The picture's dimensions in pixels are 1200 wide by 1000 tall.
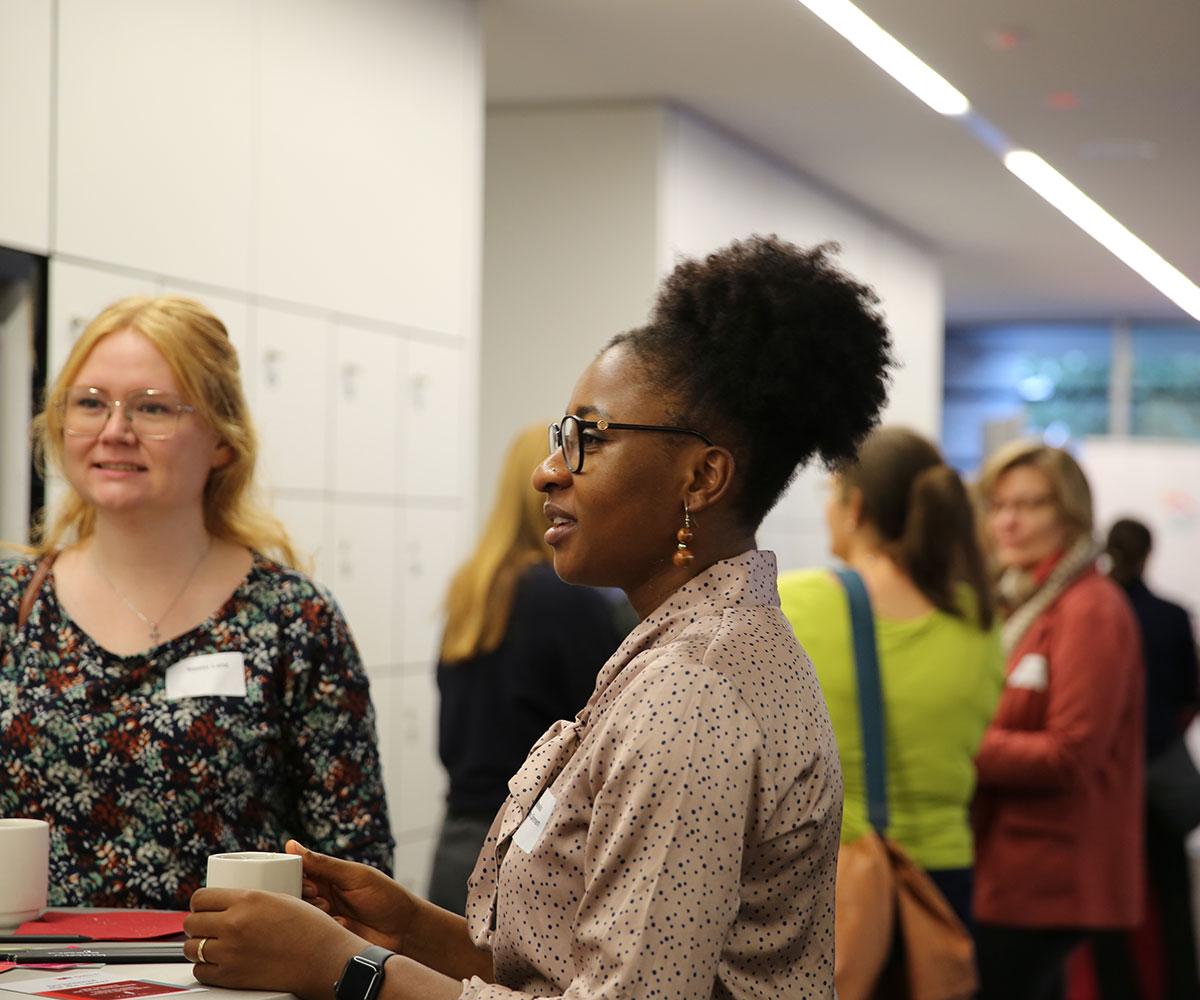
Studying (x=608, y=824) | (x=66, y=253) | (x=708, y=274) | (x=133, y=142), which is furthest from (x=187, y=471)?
(x=133, y=142)

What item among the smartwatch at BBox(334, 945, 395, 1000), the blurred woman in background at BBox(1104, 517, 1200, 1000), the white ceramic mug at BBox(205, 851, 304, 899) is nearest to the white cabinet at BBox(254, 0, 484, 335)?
the blurred woman in background at BBox(1104, 517, 1200, 1000)

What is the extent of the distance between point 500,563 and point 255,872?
188 cm

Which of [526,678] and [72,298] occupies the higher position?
[72,298]

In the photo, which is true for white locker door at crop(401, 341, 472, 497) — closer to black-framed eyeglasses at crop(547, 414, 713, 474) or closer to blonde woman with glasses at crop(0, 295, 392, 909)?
blonde woman with glasses at crop(0, 295, 392, 909)

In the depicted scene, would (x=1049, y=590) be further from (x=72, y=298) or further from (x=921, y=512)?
(x=72, y=298)

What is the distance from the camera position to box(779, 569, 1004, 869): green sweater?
3.04 m

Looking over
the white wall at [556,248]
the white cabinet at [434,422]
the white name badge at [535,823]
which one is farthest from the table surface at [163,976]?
the white wall at [556,248]

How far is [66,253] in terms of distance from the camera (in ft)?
11.8

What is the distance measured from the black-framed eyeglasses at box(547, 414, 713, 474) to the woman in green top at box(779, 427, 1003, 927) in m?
1.52

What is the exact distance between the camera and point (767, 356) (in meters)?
1.56

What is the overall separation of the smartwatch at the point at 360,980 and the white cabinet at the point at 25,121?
2.39 m

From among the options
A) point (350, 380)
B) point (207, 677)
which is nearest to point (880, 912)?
point (207, 677)

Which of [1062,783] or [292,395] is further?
[292,395]

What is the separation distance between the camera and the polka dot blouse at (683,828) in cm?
133
